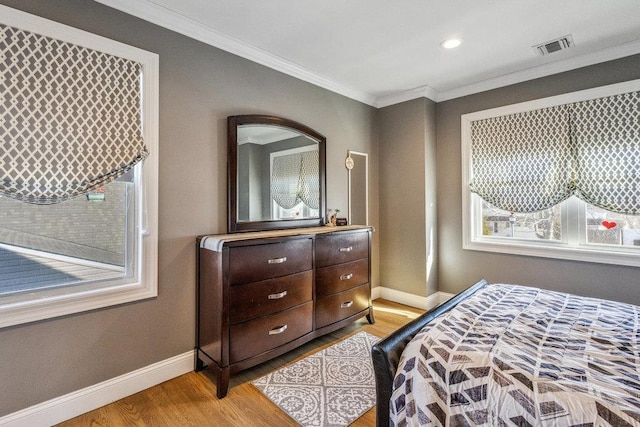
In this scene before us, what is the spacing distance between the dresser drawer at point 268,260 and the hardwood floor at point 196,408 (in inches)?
29.5

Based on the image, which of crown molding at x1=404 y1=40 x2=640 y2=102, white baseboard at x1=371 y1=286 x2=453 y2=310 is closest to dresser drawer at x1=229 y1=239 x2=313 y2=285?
white baseboard at x1=371 y1=286 x2=453 y2=310

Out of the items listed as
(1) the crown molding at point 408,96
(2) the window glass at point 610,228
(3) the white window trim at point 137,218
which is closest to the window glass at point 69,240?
(3) the white window trim at point 137,218

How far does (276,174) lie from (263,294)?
3.75 ft

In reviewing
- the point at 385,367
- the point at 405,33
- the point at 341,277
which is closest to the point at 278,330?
the point at 341,277

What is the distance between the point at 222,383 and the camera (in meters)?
2.01

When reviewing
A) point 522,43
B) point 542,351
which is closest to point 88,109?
point 542,351

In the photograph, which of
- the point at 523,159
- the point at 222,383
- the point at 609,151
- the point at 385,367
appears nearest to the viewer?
the point at 385,367

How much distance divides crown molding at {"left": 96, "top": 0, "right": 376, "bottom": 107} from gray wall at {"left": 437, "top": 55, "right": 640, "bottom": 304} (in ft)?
5.16

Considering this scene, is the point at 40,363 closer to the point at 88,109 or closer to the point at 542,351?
the point at 88,109

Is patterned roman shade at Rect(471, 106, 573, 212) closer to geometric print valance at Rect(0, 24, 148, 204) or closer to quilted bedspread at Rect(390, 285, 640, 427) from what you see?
quilted bedspread at Rect(390, 285, 640, 427)

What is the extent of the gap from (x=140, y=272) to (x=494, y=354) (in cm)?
211

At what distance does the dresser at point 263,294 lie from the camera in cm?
205

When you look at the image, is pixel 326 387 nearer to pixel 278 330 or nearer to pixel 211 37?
pixel 278 330

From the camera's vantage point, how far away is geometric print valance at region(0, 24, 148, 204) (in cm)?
162
